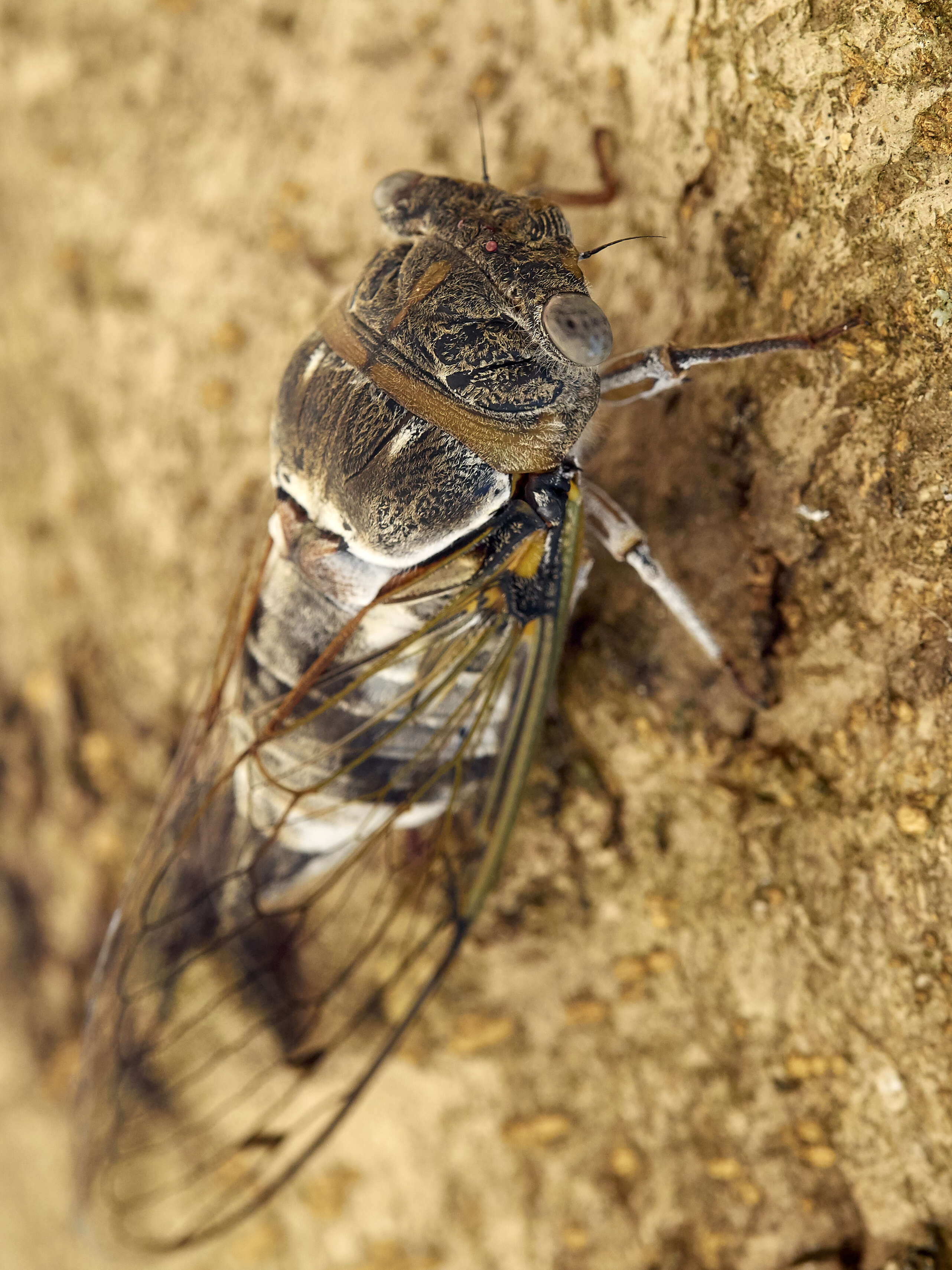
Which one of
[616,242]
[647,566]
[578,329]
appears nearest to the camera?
[578,329]

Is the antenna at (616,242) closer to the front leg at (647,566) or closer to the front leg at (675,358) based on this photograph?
the front leg at (675,358)

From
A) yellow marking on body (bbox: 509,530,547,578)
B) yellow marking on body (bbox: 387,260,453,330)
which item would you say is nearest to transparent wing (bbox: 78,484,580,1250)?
yellow marking on body (bbox: 509,530,547,578)

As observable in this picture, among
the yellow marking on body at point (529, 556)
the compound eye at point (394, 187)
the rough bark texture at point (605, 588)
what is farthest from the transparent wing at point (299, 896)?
the compound eye at point (394, 187)

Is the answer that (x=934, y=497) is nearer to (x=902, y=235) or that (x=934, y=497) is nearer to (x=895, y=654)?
(x=895, y=654)

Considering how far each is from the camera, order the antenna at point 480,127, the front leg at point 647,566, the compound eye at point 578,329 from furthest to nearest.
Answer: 1. the antenna at point 480,127
2. the front leg at point 647,566
3. the compound eye at point 578,329

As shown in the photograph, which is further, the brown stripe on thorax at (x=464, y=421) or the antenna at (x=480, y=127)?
the antenna at (x=480, y=127)

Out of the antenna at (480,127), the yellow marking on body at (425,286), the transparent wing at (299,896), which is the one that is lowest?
the transparent wing at (299,896)

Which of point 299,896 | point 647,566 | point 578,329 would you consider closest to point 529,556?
point 647,566

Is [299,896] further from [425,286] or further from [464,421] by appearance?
[425,286]
